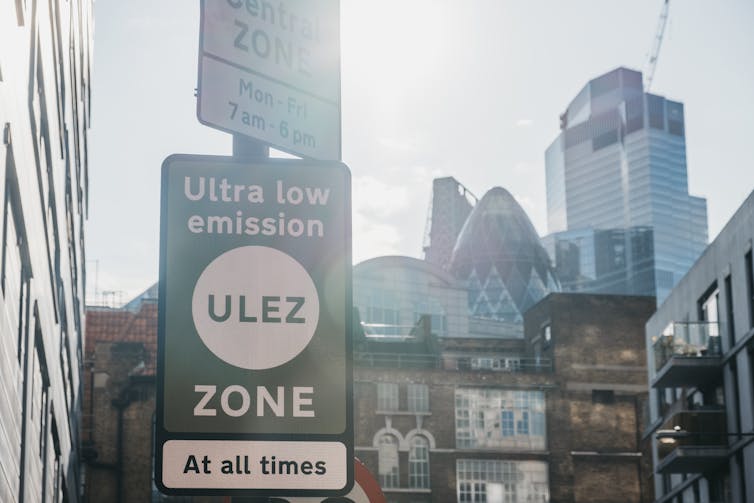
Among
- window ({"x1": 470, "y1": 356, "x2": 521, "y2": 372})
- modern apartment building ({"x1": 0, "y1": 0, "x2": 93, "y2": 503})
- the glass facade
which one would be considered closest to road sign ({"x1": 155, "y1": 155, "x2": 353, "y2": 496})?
modern apartment building ({"x1": 0, "y1": 0, "x2": 93, "y2": 503})

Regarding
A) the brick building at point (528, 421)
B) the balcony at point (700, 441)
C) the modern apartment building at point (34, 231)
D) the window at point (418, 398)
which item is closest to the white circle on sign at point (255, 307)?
the modern apartment building at point (34, 231)

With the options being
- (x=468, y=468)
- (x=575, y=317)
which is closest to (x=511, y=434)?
(x=468, y=468)

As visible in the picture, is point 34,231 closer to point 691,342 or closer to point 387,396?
point 691,342

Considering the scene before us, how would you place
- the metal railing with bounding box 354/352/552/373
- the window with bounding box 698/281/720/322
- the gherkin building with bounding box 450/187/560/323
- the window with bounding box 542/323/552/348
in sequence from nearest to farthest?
the window with bounding box 698/281/720/322 < the metal railing with bounding box 354/352/552/373 < the window with bounding box 542/323/552/348 < the gherkin building with bounding box 450/187/560/323

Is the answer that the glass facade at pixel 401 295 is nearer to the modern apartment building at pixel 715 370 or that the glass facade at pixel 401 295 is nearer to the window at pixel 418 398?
the window at pixel 418 398

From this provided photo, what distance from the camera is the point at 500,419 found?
78500 millimetres

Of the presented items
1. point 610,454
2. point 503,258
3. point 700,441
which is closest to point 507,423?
point 610,454

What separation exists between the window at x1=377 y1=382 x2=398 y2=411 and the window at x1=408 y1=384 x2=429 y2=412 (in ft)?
2.84

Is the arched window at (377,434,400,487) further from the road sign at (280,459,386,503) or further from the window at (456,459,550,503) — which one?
the road sign at (280,459,386,503)

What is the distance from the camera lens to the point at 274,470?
5.32 m

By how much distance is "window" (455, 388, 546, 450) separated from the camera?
77.8 metres

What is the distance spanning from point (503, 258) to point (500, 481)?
117780 mm

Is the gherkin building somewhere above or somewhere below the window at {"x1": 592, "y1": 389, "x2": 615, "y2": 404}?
above

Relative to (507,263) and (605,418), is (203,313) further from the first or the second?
(507,263)
